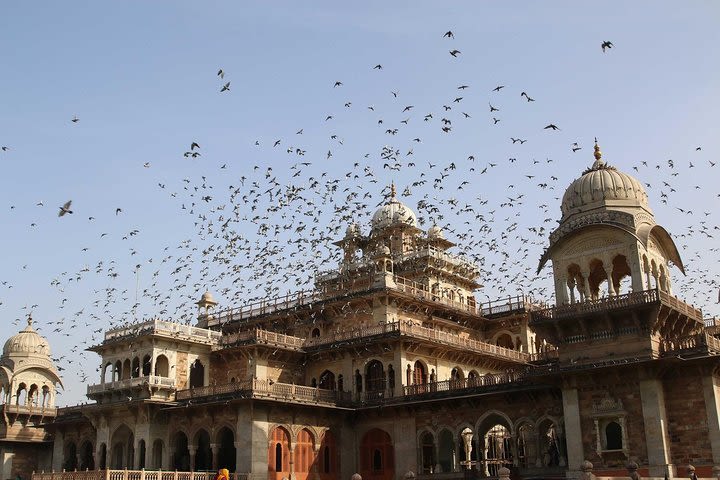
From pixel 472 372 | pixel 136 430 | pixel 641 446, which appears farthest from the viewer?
pixel 472 372

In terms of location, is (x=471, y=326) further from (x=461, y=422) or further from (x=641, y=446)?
(x=641, y=446)

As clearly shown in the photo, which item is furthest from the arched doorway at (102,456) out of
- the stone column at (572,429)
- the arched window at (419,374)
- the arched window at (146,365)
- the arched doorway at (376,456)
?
the stone column at (572,429)

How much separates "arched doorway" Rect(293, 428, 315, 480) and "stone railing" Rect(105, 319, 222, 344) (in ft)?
26.7

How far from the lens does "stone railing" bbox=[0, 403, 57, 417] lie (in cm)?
4959

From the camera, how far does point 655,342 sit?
2917 centimetres

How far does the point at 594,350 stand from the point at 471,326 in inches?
728

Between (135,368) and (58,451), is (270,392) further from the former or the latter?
(58,451)

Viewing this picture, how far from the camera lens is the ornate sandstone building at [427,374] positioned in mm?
29109

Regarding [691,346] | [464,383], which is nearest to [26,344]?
[464,383]

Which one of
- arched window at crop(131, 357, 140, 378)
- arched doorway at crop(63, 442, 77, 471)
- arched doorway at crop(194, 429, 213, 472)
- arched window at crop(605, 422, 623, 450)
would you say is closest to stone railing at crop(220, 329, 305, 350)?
arched window at crop(131, 357, 140, 378)

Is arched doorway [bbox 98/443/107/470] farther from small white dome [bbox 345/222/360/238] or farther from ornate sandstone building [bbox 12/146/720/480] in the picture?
small white dome [bbox 345/222/360/238]

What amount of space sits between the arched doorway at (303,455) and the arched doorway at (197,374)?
24.5 feet

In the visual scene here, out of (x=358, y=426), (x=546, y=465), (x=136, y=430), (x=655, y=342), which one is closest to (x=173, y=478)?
(x=136, y=430)

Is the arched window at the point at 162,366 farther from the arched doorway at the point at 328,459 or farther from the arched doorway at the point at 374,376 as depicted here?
the arched doorway at the point at 374,376
